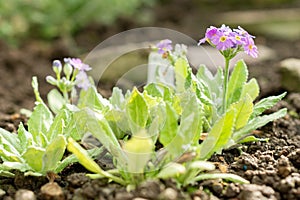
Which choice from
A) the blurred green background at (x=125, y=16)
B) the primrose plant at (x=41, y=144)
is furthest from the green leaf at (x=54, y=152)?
the blurred green background at (x=125, y=16)

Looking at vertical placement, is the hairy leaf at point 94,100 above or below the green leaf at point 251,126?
above

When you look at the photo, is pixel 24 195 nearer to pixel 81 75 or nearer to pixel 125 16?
pixel 81 75

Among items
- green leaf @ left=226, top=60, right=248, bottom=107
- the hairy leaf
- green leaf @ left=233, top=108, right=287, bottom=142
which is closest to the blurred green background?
the hairy leaf

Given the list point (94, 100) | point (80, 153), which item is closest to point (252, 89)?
point (94, 100)

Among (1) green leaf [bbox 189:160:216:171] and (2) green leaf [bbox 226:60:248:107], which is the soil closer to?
(1) green leaf [bbox 189:160:216:171]

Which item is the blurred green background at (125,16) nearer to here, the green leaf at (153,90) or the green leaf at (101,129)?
the green leaf at (153,90)

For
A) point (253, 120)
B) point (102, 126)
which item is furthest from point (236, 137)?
point (102, 126)

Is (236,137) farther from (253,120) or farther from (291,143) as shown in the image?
(291,143)
